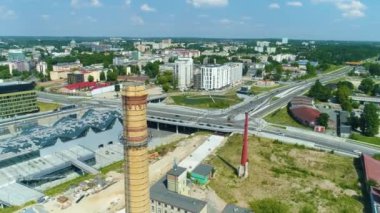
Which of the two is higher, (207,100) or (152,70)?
(152,70)

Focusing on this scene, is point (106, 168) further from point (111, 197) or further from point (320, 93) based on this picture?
point (320, 93)

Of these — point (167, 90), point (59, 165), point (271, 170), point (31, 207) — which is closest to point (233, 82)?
point (167, 90)

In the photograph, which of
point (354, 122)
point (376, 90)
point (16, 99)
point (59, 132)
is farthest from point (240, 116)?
point (376, 90)

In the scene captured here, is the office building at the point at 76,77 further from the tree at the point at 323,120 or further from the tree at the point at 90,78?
the tree at the point at 323,120

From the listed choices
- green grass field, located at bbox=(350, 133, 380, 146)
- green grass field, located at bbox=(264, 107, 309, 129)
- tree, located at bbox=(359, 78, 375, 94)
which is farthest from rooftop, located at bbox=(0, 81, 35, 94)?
tree, located at bbox=(359, 78, 375, 94)

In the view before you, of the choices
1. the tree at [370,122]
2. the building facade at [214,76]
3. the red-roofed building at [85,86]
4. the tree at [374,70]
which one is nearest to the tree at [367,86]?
the tree at [374,70]

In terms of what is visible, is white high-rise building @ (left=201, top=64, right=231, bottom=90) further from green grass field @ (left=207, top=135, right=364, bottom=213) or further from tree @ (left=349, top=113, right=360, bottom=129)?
green grass field @ (left=207, top=135, right=364, bottom=213)
